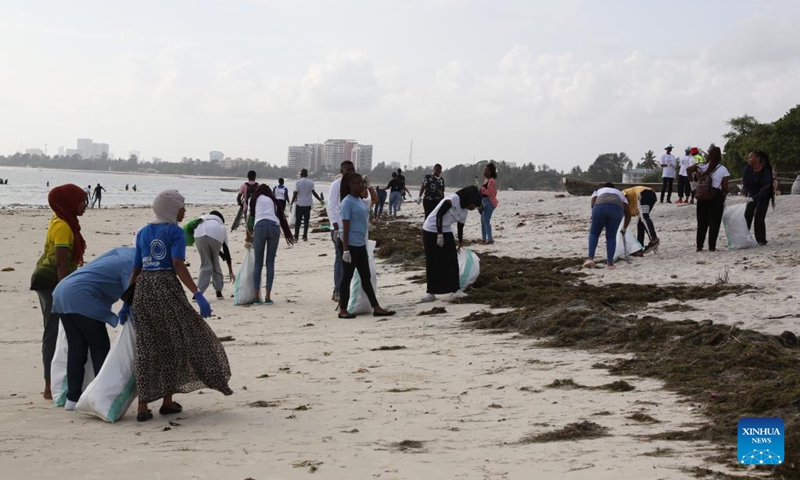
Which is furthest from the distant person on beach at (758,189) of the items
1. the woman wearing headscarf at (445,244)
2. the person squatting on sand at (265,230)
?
the person squatting on sand at (265,230)

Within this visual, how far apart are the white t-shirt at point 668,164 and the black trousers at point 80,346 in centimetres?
1819

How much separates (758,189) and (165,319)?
10899mm

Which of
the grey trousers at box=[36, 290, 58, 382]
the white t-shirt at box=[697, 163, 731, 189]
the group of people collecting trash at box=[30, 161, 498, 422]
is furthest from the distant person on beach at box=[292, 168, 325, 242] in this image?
the group of people collecting trash at box=[30, 161, 498, 422]

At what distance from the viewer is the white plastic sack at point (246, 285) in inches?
454

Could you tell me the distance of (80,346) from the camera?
607 cm

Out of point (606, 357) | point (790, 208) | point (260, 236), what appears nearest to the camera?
point (606, 357)

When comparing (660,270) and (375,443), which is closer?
(375,443)

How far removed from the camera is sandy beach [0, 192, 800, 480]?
181 inches

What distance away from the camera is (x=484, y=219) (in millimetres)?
18641

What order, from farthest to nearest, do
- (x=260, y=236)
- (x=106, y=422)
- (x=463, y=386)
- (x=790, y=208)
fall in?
(x=790, y=208)
(x=260, y=236)
(x=463, y=386)
(x=106, y=422)

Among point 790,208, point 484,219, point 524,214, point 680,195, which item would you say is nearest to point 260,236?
point 484,219

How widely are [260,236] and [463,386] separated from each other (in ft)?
18.1

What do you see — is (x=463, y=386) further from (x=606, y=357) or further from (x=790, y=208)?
(x=790, y=208)

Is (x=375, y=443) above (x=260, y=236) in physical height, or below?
below
